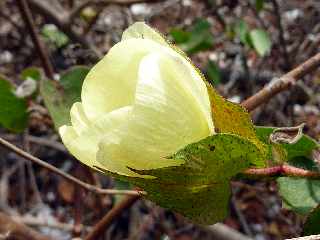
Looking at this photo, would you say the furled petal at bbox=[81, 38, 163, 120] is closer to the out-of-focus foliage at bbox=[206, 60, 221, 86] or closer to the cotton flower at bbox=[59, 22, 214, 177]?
the cotton flower at bbox=[59, 22, 214, 177]

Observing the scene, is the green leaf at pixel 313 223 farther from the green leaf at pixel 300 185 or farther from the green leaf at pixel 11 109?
the green leaf at pixel 11 109

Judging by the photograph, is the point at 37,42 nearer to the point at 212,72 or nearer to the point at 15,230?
the point at 15,230

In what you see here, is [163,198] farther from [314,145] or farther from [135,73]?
[314,145]

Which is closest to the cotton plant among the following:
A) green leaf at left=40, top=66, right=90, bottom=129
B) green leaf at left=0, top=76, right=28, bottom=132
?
green leaf at left=40, top=66, right=90, bottom=129

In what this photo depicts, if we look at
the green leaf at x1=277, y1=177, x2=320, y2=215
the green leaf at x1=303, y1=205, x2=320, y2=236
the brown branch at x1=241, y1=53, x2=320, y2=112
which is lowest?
the green leaf at x1=277, y1=177, x2=320, y2=215

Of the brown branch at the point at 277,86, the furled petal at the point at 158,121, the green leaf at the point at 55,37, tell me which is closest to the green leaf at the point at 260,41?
the green leaf at the point at 55,37

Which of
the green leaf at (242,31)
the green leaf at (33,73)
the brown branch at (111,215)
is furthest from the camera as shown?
the green leaf at (242,31)

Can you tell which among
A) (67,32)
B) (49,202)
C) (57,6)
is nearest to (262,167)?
(67,32)
